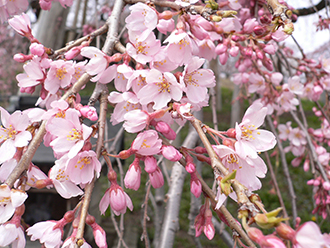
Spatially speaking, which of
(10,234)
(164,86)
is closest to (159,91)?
(164,86)

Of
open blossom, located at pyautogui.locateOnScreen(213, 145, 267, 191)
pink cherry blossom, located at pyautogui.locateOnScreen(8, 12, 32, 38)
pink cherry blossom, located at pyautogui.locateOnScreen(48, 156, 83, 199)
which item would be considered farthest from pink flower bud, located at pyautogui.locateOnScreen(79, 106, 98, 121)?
pink cherry blossom, located at pyautogui.locateOnScreen(8, 12, 32, 38)

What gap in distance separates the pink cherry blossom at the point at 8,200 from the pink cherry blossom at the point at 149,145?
0.91ft

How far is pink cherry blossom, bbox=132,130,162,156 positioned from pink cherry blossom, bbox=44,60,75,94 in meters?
0.40

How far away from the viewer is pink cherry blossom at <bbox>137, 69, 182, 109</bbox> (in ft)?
2.43

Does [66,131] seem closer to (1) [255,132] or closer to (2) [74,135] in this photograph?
(2) [74,135]

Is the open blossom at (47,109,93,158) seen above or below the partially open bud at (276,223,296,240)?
above

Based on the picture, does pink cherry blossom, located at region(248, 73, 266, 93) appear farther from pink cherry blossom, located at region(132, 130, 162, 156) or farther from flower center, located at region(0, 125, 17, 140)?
flower center, located at region(0, 125, 17, 140)

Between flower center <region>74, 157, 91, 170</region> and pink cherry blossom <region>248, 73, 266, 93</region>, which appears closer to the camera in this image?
flower center <region>74, 157, 91, 170</region>

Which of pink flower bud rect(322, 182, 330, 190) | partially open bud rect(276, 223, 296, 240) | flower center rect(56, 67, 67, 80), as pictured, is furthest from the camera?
pink flower bud rect(322, 182, 330, 190)

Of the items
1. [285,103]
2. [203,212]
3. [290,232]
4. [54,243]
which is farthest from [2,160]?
[285,103]

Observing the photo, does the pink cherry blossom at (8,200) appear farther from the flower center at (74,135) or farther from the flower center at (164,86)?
the flower center at (164,86)

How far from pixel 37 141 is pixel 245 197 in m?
0.53

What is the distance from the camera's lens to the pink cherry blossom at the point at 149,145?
0.67 meters

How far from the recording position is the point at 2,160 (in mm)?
681
